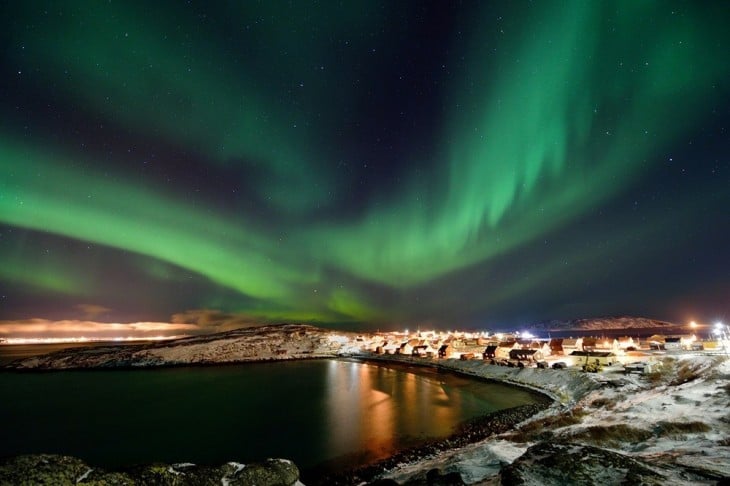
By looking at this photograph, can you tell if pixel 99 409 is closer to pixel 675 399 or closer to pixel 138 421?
pixel 138 421

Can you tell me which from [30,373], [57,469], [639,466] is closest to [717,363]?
[639,466]

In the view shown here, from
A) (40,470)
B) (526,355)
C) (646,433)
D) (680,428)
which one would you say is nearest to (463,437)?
(646,433)

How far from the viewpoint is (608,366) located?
6519cm

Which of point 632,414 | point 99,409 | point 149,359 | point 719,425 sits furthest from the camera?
point 149,359

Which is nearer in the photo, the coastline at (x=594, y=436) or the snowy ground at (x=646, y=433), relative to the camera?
the coastline at (x=594, y=436)

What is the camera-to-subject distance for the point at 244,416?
52500 mm

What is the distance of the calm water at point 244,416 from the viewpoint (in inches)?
1428

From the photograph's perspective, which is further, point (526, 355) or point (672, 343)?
point (672, 343)

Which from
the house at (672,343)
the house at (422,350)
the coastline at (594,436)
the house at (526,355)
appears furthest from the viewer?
the house at (422,350)

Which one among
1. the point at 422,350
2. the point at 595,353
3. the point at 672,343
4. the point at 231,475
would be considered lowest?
the point at 422,350

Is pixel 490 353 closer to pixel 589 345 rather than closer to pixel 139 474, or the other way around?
pixel 589 345

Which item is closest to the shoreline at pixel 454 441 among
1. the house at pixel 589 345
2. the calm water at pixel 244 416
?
the calm water at pixel 244 416

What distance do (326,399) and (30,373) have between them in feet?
437

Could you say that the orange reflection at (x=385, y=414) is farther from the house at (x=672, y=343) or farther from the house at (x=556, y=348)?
the house at (x=672, y=343)
